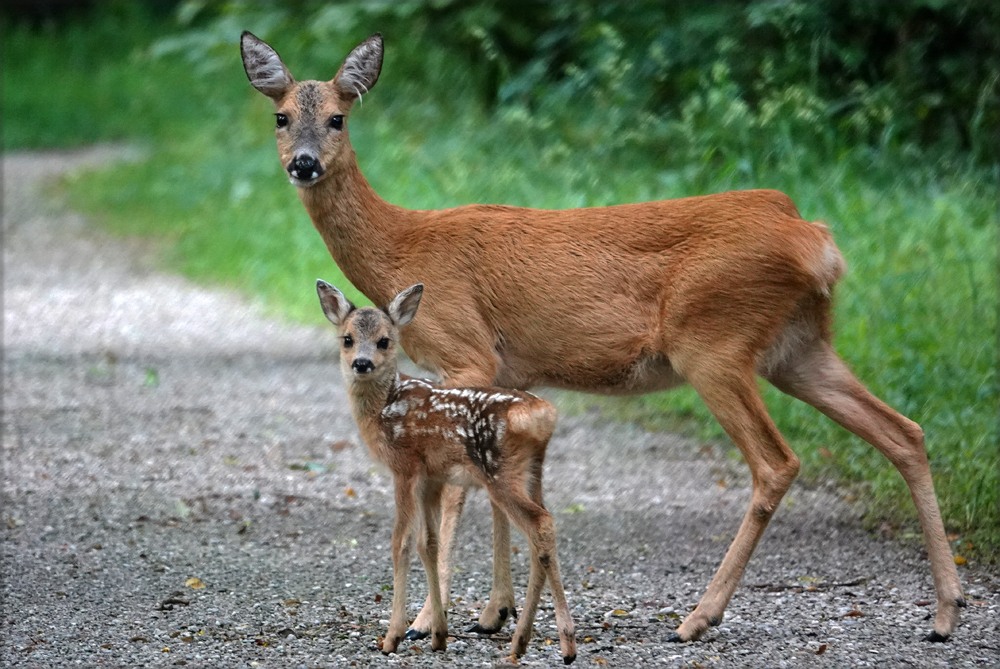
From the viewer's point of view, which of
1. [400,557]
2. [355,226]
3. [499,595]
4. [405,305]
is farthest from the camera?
[355,226]

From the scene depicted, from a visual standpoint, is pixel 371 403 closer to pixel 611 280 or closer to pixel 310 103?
pixel 611 280

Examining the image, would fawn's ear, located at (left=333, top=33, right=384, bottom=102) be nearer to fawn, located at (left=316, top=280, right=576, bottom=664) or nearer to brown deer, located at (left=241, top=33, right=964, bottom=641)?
brown deer, located at (left=241, top=33, right=964, bottom=641)

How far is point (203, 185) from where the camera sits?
15.2m

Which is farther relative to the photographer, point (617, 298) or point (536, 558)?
point (617, 298)

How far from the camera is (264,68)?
546 cm

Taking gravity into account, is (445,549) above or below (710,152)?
below

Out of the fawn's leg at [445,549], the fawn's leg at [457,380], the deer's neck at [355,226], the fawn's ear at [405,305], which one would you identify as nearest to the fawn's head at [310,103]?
the deer's neck at [355,226]

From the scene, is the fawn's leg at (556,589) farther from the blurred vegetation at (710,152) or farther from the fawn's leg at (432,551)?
the blurred vegetation at (710,152)

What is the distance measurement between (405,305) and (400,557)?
3.20 ft

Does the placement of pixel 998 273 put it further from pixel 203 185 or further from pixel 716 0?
pixel 203 185

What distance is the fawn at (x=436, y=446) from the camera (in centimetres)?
428

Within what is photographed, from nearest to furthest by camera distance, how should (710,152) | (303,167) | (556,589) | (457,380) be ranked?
1. (556,589)
2. (457,380)
3. (303,167)
4. (710,152)

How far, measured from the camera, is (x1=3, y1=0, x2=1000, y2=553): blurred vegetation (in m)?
6.98

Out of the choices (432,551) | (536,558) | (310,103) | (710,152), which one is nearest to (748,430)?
(536,558)
